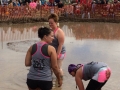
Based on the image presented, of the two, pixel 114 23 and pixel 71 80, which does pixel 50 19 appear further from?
pixel 114 23

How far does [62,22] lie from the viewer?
84.1ft

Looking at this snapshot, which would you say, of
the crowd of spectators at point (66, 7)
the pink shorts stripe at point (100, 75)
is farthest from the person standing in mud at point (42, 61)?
the crowd of spectators at point (66, 7)

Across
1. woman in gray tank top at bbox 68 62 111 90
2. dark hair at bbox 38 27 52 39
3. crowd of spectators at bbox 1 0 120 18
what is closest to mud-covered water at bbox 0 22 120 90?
woman in gray tank top at bbox 68 62 111 90

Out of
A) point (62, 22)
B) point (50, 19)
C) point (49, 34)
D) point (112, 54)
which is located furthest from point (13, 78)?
point (62, 22)

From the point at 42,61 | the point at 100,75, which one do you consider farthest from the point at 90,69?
the point at 42,61

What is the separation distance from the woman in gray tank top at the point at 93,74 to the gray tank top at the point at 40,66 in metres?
0.52

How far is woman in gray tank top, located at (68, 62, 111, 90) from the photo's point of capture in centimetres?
482

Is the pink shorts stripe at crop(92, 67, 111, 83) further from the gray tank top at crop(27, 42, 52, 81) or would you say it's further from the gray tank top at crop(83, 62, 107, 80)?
the gray tank top at crop(27, 42, 52, 81)

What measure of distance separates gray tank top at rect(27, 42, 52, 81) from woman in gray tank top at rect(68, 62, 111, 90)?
1.70 ft

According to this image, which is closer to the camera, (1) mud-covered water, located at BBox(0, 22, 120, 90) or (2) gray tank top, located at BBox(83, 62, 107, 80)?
(2) gray tank top, located at BBox(83, 62, 107, 80)

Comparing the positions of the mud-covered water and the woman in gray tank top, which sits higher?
the woman in gray tank top

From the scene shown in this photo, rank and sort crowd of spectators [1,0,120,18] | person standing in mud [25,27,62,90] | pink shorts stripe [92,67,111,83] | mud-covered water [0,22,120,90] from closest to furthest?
1. person standing in mud [25,27,62,90]
2. pink shorts stripe [92,67,111,83]
3. mud-covered water [0,22,120,90]
4. crowd of spectators [1,0,120,18]

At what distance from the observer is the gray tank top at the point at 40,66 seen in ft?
15.1

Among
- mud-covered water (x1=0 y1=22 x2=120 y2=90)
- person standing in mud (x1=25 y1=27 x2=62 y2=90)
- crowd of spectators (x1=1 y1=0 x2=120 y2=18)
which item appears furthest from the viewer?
crowd of spectators (x1=1 y1=0 x2=120 y2=18)
